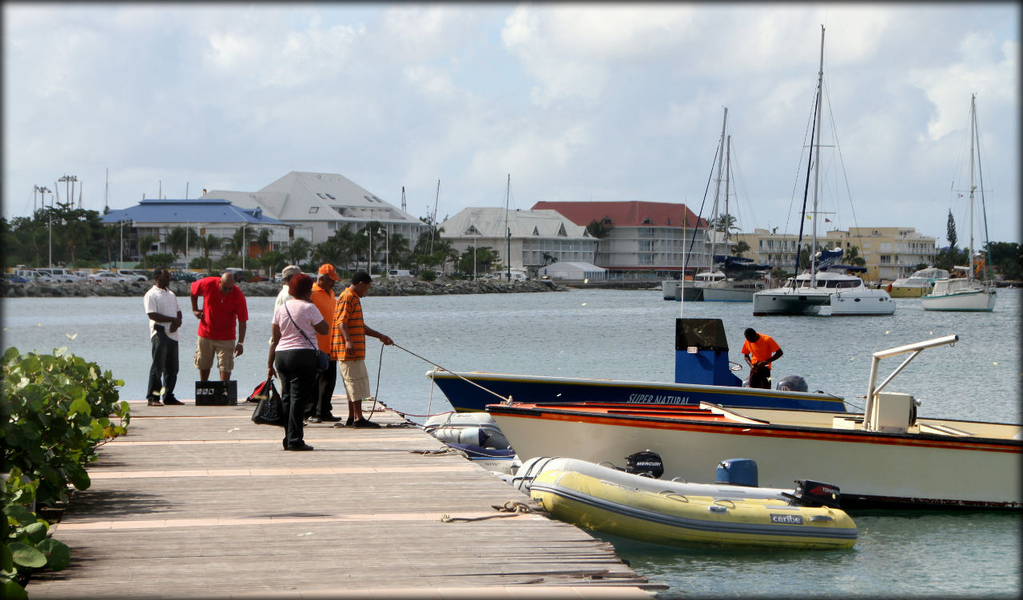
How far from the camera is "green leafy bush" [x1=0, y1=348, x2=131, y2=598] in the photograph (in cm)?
482

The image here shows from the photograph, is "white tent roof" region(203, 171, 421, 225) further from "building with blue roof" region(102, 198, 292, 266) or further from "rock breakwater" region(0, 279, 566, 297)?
"rock breakwater" region(0, 279, 566, 297)

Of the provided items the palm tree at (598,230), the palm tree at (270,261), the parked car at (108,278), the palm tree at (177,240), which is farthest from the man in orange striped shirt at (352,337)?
the palm tree at (598,230)

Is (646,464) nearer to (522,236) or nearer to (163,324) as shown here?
(163,324)

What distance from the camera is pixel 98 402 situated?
32.6 ft

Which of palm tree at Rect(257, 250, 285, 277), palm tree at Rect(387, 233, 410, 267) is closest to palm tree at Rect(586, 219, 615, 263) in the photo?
palm tree at Rect(387, 233, 410, 267)

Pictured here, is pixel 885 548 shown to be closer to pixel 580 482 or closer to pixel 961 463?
pixel 961 463

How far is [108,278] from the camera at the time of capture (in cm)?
10812

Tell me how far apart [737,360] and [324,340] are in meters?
28.3

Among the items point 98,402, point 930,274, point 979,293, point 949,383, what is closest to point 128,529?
point 98,402

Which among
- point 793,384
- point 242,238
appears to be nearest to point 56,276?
point 242,238

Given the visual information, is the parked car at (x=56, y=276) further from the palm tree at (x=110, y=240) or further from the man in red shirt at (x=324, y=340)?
the man in red shirt at (x=324, y=340)

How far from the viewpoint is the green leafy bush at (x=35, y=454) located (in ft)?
15.8

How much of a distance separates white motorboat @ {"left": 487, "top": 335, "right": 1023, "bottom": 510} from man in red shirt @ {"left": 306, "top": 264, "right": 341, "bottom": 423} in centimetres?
204

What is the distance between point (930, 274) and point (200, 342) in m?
121
